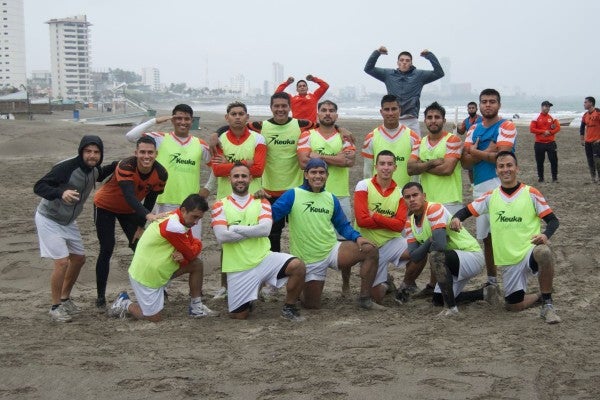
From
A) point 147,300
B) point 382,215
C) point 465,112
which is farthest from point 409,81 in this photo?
point 465,112

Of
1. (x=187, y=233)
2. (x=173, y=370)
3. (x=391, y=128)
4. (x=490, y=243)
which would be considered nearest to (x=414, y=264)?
(x=490, y=243)

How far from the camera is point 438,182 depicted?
7.18m

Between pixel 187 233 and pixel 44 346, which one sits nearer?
pixel 44 346

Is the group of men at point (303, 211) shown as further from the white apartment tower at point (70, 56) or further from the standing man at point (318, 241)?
the white apartment tower at point (70, 56)

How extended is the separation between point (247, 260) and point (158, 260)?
2.71ft

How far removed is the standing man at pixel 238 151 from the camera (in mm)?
7059

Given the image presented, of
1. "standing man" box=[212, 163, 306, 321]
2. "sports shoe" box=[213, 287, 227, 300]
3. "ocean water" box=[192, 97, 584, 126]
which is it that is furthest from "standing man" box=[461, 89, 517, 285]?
"ocean water" box=[192, 97, 584, 126]

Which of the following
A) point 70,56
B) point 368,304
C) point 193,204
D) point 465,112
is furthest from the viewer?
point 70,56

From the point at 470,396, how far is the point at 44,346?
3363mm

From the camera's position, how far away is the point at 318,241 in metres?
6.64

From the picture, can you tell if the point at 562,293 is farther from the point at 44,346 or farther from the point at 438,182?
the point at 44,346

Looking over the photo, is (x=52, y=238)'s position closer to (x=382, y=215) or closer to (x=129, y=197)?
(x=129, y=197)

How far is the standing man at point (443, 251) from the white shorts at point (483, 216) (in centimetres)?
22

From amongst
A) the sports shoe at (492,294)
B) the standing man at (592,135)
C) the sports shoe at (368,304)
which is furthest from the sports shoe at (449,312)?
the standing man at (592,135)
